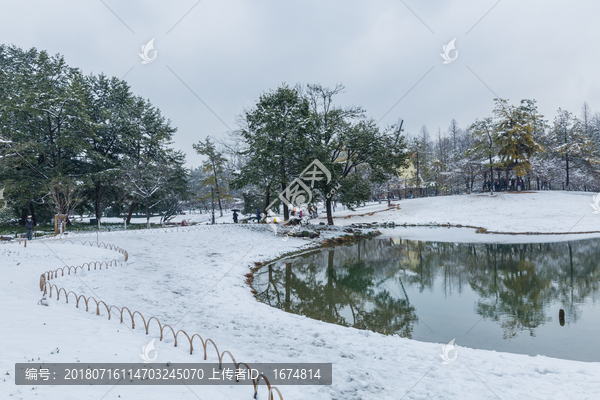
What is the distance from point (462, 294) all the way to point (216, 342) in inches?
362

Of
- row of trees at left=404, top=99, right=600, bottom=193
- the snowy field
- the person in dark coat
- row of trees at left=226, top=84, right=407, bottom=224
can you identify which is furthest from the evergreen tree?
the person in dark coat

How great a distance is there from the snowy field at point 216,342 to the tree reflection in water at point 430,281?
1.57 metres

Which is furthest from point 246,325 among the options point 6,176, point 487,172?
point 487,172

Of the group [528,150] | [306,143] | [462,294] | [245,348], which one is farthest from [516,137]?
[245,348]

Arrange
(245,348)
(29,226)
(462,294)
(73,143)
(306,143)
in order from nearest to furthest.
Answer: (245,348) → (462,294) → (29,226) → (306,143) → (73,143)

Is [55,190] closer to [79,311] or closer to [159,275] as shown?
[159,275]

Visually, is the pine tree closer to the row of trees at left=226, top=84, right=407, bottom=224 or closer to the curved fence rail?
the row of trees at left=226, top=84, right=407, bottom=224

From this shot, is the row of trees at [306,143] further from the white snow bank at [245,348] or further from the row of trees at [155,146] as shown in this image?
the white snow bank at [245,348]

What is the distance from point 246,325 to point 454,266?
12250mm

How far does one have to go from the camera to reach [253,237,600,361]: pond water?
776 centimetres

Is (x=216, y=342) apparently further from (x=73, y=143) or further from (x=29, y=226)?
(x=73, y=143)

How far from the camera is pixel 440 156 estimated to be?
222 ft

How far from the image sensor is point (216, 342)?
7.10 m

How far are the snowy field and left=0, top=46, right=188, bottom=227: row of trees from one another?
17.1 meters
